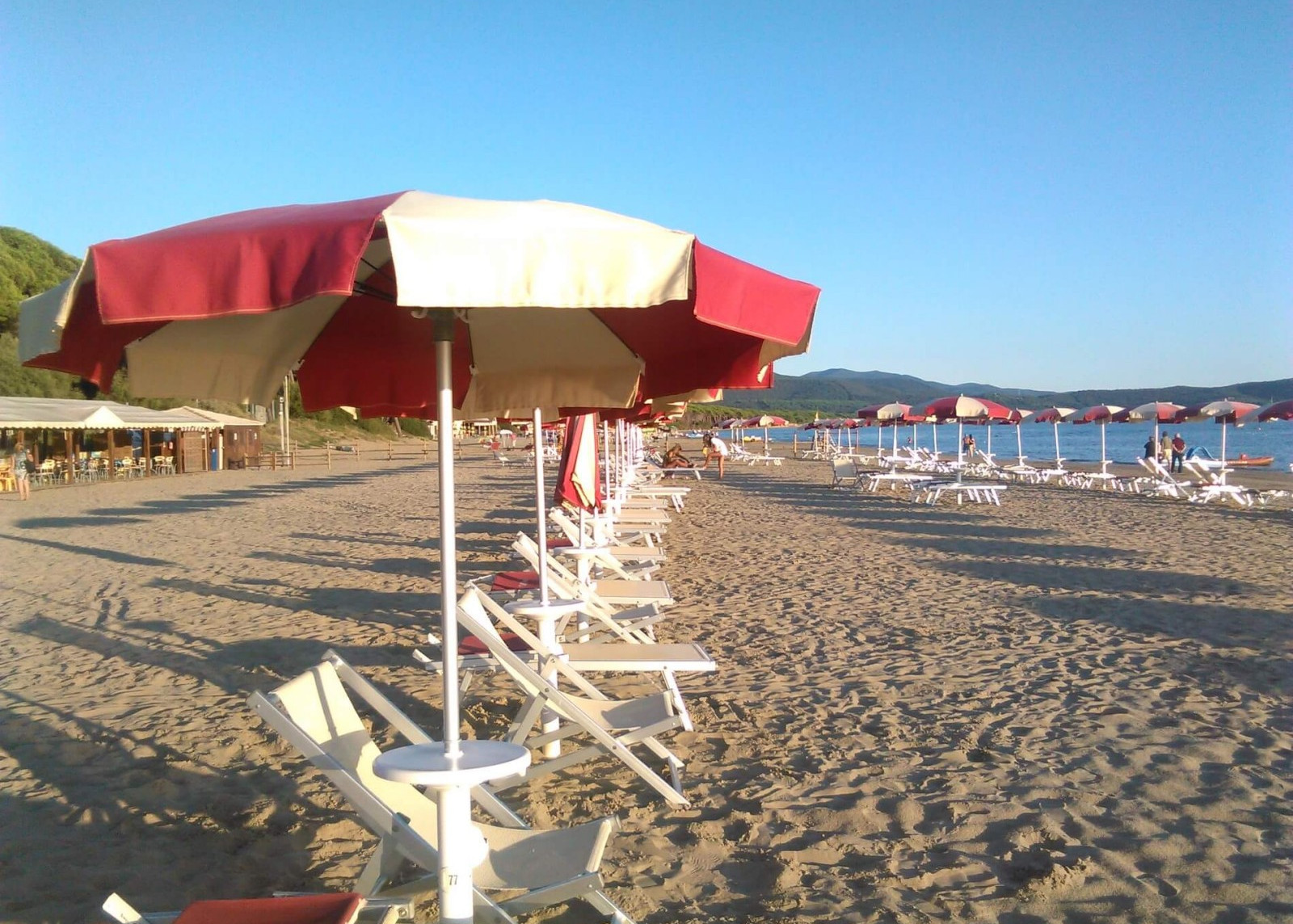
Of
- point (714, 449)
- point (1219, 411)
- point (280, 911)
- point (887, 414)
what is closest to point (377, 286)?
point (280, 911)

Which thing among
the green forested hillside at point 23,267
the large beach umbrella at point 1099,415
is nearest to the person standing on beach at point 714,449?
the large beach umbrella at point 1099,415

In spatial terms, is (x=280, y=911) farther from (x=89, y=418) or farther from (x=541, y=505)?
(x=89, y=418)

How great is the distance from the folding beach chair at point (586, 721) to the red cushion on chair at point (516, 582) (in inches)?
80.7

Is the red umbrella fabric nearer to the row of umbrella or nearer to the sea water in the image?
the row of umbrella

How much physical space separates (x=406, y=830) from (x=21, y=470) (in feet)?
80.4

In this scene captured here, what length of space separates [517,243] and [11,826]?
3188mm

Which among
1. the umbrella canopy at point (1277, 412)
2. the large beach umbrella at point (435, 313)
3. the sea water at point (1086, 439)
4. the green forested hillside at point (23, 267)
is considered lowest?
the sea water at point (1086, 439)

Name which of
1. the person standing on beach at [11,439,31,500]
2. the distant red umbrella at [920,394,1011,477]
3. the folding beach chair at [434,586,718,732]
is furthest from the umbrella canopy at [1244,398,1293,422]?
the person standing on beach at [11,439,31,500]

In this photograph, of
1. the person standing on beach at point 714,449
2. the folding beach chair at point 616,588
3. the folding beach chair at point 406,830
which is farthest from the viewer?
the person standing on beach at point 714,449

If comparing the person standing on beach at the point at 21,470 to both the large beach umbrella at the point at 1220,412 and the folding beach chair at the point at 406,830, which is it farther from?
the large beach umbrella at the point at 1220,412

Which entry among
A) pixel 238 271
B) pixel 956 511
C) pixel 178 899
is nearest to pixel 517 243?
pixel 238 271

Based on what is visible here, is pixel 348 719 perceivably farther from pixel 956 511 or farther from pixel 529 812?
pixel 956 511

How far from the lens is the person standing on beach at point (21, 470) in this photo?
22.3 meters

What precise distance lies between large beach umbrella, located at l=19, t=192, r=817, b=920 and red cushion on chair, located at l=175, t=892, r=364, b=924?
0.30 meters
